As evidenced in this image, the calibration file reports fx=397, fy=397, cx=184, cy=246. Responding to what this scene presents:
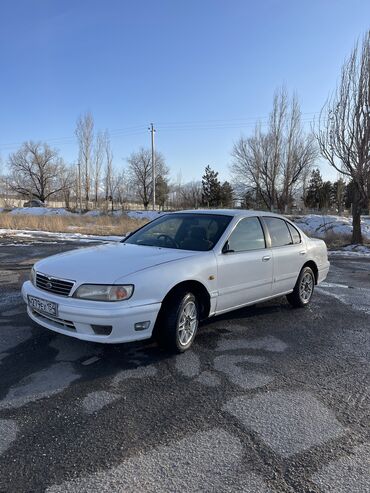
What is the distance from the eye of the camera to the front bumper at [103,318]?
3535 millimetres

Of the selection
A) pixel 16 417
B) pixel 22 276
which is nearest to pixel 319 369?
pixel 16 417

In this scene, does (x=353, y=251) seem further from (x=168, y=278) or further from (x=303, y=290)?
(x=168, y=278)

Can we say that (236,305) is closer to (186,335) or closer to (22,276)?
(186,335)

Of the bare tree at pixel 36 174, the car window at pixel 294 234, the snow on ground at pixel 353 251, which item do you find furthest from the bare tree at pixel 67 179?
the car window at pixel 294 234

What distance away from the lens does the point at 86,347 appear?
421 centimetres

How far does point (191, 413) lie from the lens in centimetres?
300

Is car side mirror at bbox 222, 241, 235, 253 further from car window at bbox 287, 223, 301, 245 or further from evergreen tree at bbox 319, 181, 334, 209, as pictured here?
evergreen tree at bbox 319, 181, 334, 209

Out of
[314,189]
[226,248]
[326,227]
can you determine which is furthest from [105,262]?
[314,189]

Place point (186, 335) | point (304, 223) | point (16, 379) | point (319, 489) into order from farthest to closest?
1. point (304, 223)
2. point (186, 335)
3. point (16, 379)
4. point (319, 489)

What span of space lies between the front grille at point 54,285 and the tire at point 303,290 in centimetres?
348

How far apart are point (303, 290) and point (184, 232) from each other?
229 centimetres

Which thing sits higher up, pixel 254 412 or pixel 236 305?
pixel 236 305

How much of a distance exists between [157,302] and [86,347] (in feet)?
3.44

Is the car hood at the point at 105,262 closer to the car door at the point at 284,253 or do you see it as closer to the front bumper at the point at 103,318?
the front bumper at the point at 103,318
